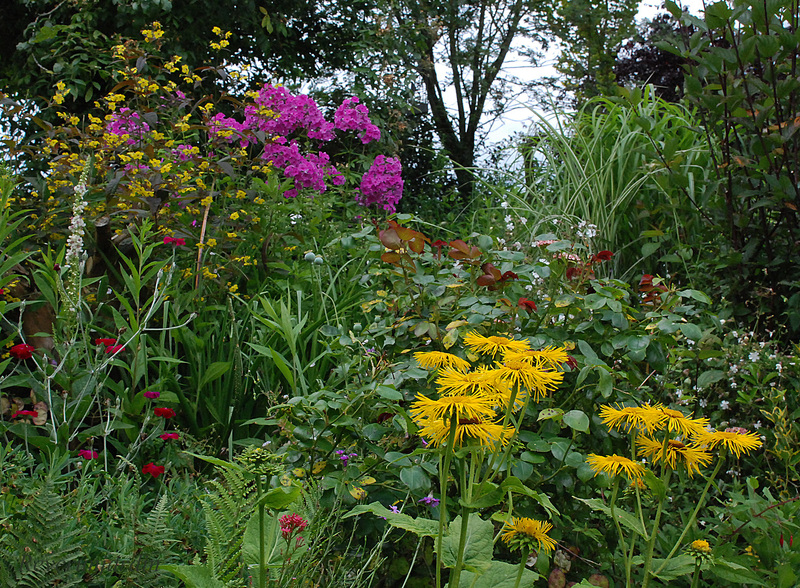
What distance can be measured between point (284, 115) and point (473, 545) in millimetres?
3191

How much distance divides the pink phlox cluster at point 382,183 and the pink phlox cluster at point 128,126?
149cm

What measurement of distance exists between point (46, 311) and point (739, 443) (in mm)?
2270

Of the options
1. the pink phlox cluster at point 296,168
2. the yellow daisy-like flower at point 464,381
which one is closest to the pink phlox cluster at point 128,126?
the pink phlox cluster at point 296,168

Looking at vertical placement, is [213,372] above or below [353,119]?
below

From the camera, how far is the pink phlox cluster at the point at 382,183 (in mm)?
4207

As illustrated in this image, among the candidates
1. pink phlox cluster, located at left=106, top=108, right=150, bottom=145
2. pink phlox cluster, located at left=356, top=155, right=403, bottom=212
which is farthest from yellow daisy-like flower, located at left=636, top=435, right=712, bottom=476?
pink phlox cluster, located at left=356, top=155, right=403, bottom=212

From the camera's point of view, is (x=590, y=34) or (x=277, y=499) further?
(x=590, y=34)

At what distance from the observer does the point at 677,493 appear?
75.5 inches

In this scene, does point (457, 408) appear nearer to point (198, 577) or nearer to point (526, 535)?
point (526, 535)

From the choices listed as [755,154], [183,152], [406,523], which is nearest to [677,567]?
[406,523]

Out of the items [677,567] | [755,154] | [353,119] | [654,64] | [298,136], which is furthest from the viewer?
[654,64]

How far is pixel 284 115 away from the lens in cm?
377

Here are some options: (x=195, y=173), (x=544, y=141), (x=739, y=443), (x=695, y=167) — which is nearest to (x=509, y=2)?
(x=544, y=141)

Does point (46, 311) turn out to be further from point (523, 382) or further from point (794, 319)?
point (794, 319)
